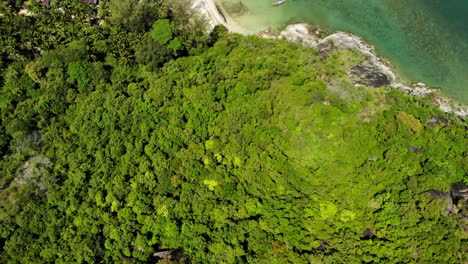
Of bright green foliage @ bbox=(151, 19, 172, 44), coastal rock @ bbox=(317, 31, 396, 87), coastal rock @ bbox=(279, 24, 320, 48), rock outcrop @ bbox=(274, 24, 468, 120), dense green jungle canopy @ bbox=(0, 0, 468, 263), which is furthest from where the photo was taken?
coastal rock @ bbox=(279, 24, 320, 48)

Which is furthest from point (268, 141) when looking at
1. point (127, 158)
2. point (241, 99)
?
point (127, 158)

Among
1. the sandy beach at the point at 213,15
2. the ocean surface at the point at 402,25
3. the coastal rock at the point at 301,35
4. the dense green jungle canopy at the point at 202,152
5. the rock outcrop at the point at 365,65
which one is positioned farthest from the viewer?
the sandy beach at the point at 213,15

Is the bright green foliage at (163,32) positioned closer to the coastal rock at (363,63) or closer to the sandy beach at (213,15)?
the sandy beach at (213,15)

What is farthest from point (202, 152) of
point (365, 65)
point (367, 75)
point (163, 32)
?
point (365, 65)

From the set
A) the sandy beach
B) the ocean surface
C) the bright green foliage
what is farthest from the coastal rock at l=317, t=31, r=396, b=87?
the bright green foliage

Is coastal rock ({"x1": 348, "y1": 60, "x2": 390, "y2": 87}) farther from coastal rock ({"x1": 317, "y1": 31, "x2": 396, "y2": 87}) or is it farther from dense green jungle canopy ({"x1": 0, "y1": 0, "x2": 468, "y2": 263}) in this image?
dense green jungle canopy ({"x1": 0, "y1": 0, "x2": 468, "y2": 263})

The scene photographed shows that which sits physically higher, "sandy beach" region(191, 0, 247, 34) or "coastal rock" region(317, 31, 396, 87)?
"sandy beach" region(191, 0, 247, 34)

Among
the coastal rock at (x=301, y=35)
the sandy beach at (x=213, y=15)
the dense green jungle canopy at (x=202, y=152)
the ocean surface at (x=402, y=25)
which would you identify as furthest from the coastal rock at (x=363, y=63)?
the sandy beach at (x=213, y=15)

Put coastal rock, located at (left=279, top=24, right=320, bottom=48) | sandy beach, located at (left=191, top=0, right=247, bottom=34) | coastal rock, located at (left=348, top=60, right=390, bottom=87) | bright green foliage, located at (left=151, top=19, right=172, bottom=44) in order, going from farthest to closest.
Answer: sandy beach, located at (left=191, top=0, right=247, bottom=34) → coastal rock, located at (left=279, top=24, right=320, bottom=48) → bright green foliage, located at (left=151, top=19, right=172, bottom=44) → coastal rock, located at (left=348, top=60, right=390, bottom=87)
